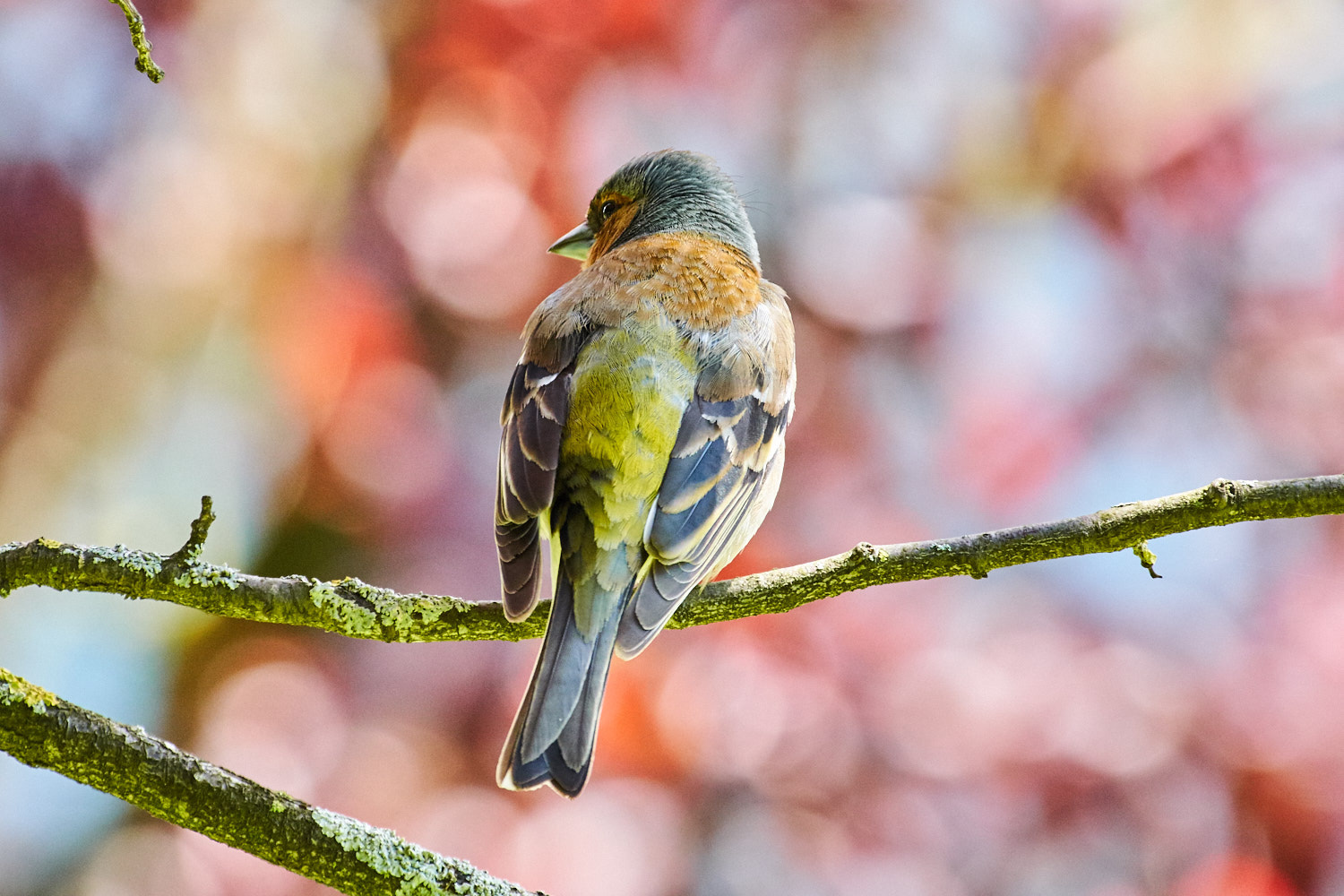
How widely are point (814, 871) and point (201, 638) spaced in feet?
8.64

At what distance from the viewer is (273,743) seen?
15.0 ft

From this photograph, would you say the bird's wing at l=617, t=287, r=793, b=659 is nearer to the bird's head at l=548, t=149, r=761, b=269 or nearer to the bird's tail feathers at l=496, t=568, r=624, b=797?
the bird's tail feathers at l=496, t=568, r=624, b=797

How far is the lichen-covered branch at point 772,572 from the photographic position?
2545 mm

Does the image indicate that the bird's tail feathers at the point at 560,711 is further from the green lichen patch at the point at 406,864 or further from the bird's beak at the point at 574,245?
the bird's beak at the point at 574,245

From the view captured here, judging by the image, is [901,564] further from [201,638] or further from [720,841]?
[201,638]

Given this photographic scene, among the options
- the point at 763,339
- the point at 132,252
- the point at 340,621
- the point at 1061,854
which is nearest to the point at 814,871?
the point at 1061,854

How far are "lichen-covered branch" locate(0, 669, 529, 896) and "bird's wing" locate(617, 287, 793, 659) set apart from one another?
0.94 meters

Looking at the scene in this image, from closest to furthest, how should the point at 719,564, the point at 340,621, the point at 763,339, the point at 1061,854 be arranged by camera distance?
the point at 340,621
the point at 719,564
the point at 763,339
the point at 1061,854

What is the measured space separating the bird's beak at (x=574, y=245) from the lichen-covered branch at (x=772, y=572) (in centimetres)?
245

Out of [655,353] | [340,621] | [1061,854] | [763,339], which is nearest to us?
[340,621]

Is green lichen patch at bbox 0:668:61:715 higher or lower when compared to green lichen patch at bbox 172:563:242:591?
lower

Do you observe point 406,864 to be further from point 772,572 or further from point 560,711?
point 772,572

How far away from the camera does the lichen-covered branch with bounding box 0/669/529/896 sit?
2.18 metres

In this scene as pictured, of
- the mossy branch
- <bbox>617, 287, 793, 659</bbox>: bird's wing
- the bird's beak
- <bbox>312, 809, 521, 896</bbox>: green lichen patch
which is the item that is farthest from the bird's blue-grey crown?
<bbox>312, 809, 521, 896</bbox>: green lichen patch
